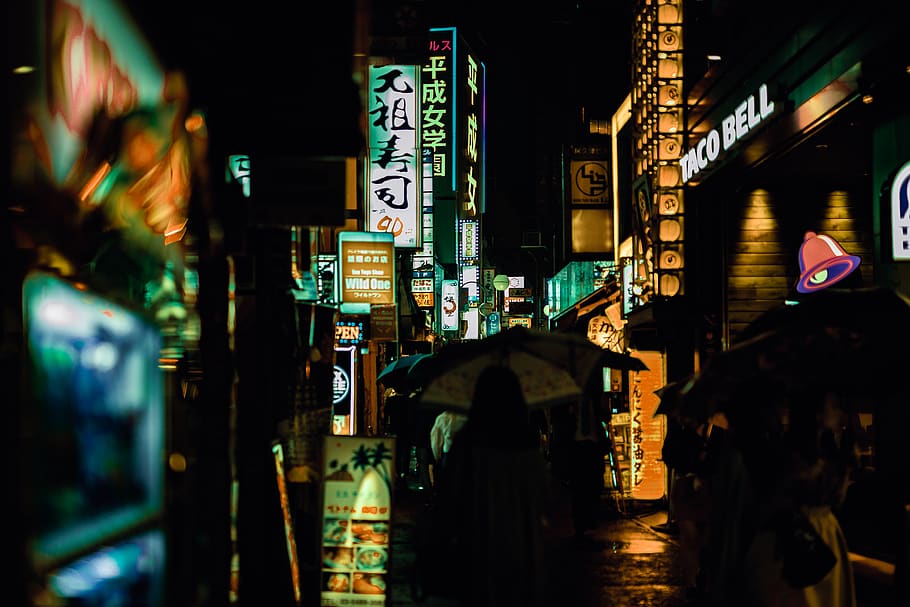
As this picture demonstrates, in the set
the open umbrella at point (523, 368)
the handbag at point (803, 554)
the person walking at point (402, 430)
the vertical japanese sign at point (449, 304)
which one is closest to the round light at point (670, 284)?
the person walking at point (402, 430)

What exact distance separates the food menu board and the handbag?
324cm

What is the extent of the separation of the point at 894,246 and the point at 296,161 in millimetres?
6726

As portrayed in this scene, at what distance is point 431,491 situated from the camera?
19.0m

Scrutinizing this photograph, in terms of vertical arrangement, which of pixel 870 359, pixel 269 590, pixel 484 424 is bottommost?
pixel 269 590

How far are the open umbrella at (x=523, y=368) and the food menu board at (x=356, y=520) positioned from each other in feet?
2.30

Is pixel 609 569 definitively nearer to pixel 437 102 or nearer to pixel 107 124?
pixel 107 124

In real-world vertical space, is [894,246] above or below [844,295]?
above

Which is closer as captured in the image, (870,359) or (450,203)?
(870,359)

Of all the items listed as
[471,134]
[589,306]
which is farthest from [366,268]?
[471,134]

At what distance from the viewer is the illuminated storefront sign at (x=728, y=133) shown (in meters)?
13.9

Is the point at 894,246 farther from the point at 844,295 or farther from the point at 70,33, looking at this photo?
the point at 70,33

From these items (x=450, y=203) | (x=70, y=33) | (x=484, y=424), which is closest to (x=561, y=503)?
(x=484, y=424)

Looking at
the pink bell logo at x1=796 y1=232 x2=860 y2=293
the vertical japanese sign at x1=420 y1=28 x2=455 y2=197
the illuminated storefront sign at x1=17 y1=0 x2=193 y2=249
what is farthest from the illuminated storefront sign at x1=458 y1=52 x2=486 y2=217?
the illuminated storefront sign at x1=17 y1=0 x2=193 y2=249

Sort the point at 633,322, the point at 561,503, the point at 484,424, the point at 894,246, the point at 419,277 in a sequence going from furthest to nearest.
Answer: the point at 419,277, the point at 633,322, the point at 894,246, the point at 561,503, the point at 484,424
